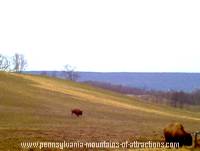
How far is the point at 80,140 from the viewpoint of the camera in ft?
83.9

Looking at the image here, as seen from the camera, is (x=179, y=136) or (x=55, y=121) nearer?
(x=179, y=136)

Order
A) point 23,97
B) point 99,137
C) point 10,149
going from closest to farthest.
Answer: point 10,149 → point 99,137 → point 23,97

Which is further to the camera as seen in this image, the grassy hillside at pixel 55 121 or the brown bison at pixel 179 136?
the grassy hillside at pixel 55 121

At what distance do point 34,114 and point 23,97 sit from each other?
620 inches

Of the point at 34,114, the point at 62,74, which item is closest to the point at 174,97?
the point at 62,74

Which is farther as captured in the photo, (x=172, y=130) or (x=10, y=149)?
(x=172, y=130)

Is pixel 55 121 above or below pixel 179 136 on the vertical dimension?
below

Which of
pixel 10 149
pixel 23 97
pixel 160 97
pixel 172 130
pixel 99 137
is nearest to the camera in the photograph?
pixel 10 149

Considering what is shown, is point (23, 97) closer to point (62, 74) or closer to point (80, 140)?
point (80, 140)

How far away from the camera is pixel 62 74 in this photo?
17850 centimetres

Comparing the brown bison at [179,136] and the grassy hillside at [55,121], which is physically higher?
the brown bison at [179,136]

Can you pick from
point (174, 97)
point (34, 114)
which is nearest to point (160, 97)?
point (174, 97)

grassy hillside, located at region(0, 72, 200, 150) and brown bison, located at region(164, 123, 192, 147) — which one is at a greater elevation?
brown bison, located at region(164, 123, 192, 147)

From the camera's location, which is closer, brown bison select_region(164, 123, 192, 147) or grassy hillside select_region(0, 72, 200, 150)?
brown bison select_region(164, 123, 192, 147)
